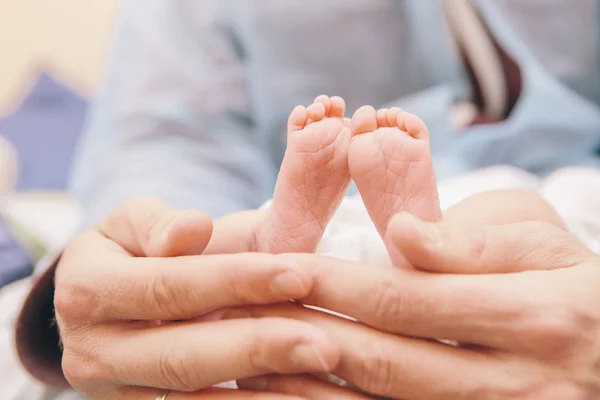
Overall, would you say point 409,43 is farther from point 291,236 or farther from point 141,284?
point 141,284

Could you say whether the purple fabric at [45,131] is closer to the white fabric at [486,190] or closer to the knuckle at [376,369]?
the white fabric at [486,190]

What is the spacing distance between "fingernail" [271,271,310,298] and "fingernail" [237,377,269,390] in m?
0.08

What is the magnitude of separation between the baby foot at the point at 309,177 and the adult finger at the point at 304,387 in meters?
0.11

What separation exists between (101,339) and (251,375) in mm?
133

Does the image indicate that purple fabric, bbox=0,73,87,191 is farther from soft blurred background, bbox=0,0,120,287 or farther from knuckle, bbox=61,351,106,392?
knuckle, bbox=61,351,106,392

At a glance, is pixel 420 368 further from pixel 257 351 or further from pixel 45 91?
pixel 45 91

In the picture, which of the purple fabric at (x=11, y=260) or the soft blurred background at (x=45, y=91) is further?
the soft blurred background at (x=45, y=91)

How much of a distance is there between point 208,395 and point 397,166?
0.23 metres

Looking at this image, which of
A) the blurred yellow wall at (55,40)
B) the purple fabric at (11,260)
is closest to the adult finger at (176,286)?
the purple fabric at (11,260)

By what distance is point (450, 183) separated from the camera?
2.19 feet

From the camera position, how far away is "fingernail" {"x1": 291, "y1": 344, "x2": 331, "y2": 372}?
358mm

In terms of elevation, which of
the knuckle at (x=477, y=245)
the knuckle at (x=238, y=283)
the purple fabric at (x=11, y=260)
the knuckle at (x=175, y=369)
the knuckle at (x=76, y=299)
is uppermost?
the knuckle at (x=477, y=245)

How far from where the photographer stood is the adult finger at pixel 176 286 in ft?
1.24

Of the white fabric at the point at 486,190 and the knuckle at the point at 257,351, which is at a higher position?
the white fabric at the point at 486,190
